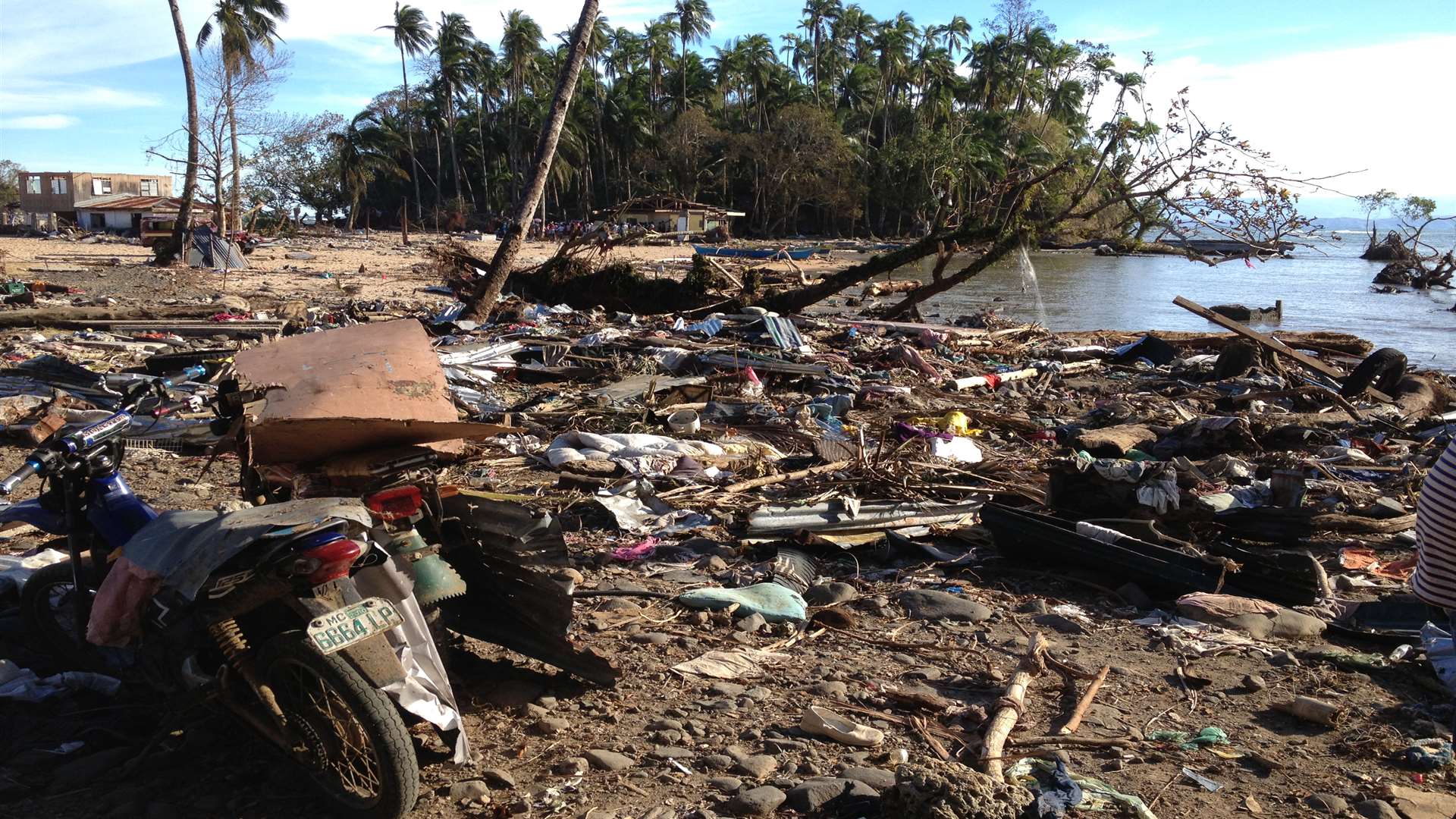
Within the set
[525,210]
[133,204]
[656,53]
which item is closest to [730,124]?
[656,53]

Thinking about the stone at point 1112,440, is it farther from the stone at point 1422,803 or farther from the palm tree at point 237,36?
the palm tree at point 237,36

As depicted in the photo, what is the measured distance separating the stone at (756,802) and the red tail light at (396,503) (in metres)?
1.38

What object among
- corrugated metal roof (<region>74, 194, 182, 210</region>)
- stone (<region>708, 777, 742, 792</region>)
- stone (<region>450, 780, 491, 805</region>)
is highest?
corrugated metal roof (<region>74, 194, 182, 210</region>)

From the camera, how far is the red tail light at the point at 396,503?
3.12 meters

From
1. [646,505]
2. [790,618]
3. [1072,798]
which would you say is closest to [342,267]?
[646,505]

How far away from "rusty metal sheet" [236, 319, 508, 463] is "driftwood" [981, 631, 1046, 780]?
1941 millimetres

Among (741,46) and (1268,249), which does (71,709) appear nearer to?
(1268,249)

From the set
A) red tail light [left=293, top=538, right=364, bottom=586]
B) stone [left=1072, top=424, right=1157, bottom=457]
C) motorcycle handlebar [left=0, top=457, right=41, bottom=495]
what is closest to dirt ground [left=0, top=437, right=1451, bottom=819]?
red tail light [left=293, top=538, right=364, bottom=586]

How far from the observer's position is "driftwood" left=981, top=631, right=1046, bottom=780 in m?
3.09

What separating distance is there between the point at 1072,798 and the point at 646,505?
3.65 m

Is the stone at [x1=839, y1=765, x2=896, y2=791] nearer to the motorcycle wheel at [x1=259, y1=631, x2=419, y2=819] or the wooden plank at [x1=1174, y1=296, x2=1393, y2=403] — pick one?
the motorcycle wheel at [x1=259, y1=631, x2=419, y2=819]

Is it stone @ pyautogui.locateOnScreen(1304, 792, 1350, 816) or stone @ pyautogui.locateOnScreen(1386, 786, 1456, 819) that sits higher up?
stone @ pyautogui.locateOnScreen(1386, 786, 1456, 819)

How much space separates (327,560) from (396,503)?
2.06 feet

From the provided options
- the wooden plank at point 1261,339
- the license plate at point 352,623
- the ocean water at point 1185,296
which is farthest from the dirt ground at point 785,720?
the ocean water at point 1185,296
